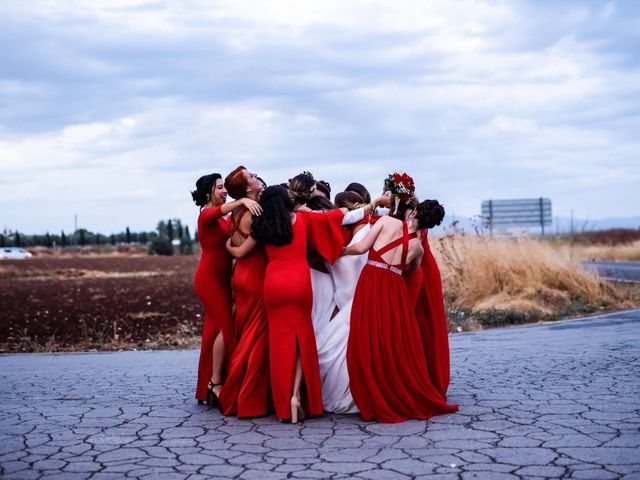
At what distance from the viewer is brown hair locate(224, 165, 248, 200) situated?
24.9 ft

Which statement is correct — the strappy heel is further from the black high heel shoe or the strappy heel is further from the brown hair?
the brown hair

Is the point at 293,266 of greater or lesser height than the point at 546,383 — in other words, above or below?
Answer: above

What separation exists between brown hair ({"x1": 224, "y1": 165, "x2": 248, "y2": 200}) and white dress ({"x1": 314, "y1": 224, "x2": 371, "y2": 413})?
3.37ft

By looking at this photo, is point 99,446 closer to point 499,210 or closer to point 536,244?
point 536,244

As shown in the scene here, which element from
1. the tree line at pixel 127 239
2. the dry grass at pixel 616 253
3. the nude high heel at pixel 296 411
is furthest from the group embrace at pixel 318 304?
the tree line at pixel 127 239

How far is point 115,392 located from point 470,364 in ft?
13.7

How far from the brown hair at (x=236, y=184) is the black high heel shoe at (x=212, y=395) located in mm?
1732

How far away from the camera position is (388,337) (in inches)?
283

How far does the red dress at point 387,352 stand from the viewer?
706cm

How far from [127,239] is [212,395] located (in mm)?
102970

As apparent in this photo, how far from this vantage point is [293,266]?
284 inches

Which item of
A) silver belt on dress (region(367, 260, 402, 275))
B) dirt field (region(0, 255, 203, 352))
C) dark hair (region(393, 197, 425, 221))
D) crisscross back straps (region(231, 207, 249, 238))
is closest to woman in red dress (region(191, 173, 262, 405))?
crisscross back straps (region(231, 207, 249, 238))

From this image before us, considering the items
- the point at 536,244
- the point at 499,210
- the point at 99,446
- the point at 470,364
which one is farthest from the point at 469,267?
the point at 499,210

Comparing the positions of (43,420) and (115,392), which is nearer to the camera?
(43,420)
